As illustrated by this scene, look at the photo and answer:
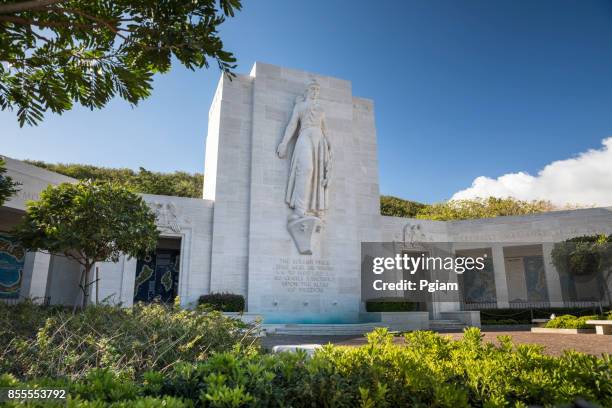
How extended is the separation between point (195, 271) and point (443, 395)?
15577 millimetres

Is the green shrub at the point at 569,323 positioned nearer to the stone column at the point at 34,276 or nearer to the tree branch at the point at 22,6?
the tree branch at the point at 22,6

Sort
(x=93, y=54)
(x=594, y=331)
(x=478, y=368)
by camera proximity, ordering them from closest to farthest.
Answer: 1. (x=478, y=368)
2. (x=93, y=54)
3. (x=594, y=331)

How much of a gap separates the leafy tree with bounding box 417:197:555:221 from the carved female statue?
868 inches

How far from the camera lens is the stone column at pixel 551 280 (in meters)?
22.6

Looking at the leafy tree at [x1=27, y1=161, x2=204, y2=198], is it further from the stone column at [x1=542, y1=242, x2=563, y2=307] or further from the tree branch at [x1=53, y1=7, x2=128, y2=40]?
the tree branch at [x1=53, y1=7, x2=128, y2=40]

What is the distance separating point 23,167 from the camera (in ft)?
47.6

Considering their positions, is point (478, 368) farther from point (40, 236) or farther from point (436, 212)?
point (436, 212)

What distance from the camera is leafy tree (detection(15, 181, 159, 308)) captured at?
385 inches

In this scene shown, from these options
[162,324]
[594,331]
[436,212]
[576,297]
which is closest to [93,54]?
[162,324]

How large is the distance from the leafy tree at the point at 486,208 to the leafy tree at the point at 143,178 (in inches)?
850

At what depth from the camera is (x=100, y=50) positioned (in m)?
4.57

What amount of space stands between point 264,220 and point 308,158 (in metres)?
3.28

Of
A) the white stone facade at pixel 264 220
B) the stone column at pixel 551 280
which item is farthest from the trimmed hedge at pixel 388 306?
the stone column at pixel 551 280

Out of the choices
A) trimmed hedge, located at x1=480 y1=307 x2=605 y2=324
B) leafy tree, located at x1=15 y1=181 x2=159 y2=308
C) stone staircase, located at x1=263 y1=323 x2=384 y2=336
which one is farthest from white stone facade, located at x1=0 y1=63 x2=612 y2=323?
leafy tree, located at x1=15 y1=181 x2=159 y2=308
